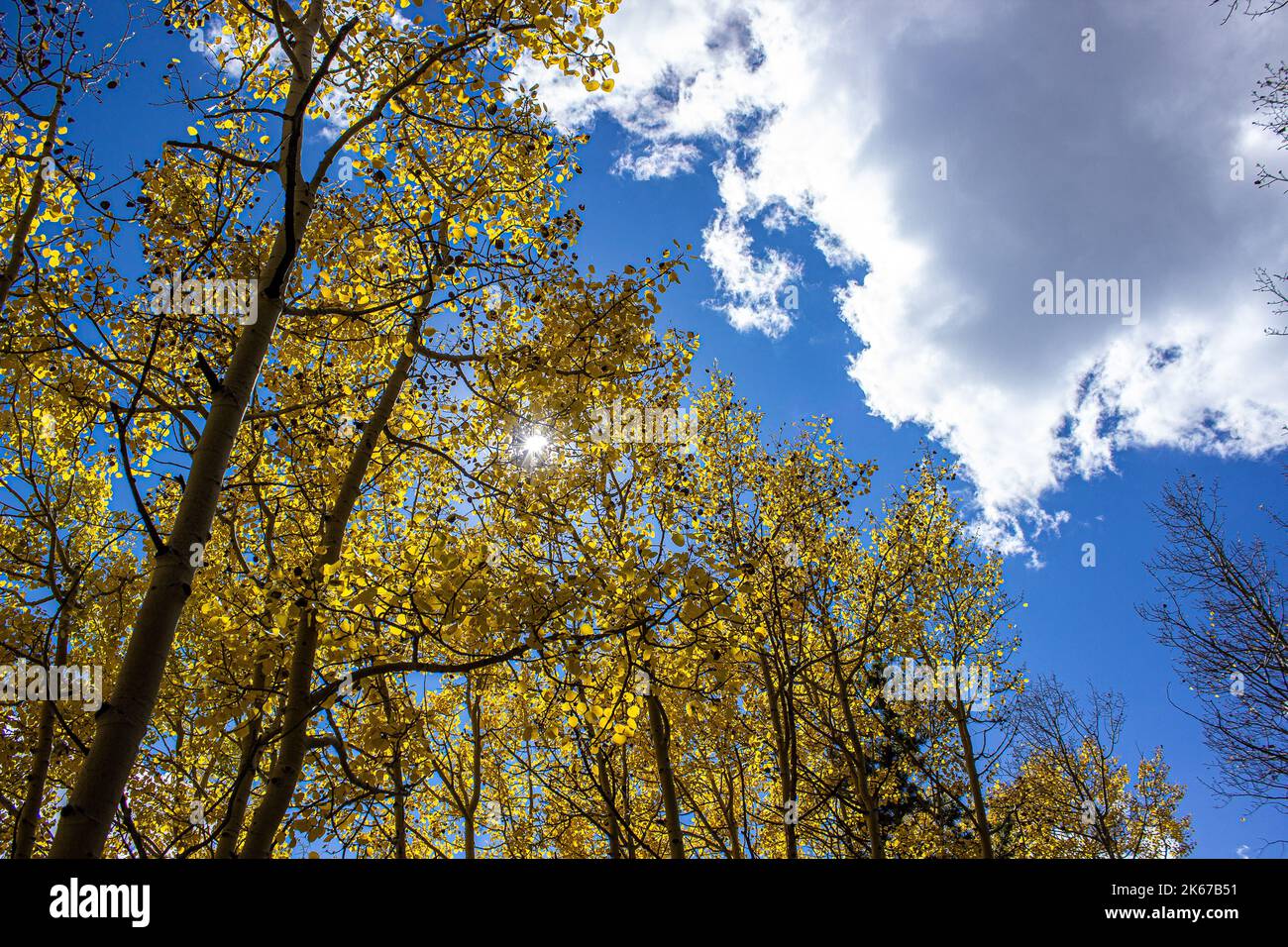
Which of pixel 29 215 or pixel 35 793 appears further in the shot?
pixel 35 793

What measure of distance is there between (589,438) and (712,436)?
17.8 feet

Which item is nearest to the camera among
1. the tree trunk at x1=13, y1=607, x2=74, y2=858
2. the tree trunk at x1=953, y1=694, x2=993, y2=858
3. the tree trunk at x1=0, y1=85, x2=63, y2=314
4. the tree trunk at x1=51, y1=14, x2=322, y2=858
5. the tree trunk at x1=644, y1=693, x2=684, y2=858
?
the tree trunk at x1=51, y1=14, x2=322, y2=858

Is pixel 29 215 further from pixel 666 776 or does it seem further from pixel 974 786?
pixel 974 786

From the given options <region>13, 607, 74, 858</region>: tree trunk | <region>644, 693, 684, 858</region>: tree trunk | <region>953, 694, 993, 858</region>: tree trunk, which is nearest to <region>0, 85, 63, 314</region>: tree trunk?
<region>13, 607, 74, 858</region>: tree trunk

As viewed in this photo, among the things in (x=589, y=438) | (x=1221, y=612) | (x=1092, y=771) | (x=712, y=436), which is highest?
(x=712, y=436)

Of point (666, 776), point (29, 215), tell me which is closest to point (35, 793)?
point (29, 215)

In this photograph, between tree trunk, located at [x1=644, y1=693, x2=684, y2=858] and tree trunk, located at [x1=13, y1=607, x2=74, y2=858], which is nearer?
tree trunk, located at [x1=13, y1=607, x2=74, y2=858]

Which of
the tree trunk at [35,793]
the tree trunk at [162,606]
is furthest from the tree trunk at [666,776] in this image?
the tree trunk at [35,793]

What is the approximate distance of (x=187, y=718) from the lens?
10.4 m

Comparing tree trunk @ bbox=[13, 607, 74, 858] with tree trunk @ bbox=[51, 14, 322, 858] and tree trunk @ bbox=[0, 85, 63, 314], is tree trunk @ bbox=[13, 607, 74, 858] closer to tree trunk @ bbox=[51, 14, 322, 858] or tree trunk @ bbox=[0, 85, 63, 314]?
tree trunk @ bbox=[0, 85, 63, 314]

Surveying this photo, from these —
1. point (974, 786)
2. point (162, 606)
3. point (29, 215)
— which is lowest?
point (974, 786)

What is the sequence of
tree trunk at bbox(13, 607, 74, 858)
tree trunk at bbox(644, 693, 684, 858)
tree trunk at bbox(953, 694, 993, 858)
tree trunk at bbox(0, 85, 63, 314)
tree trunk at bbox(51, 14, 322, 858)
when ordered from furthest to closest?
tree trunk at bbox(953, 694, 993, 858) < tree trunk at bbox(644, 693, 684, 858) < tree trunk at bbox(13, 607, 74, 858) < tree trunk at bbox(0, 85, 63, 314) < tree trunk at bbox(51, 14, 322, 858)
